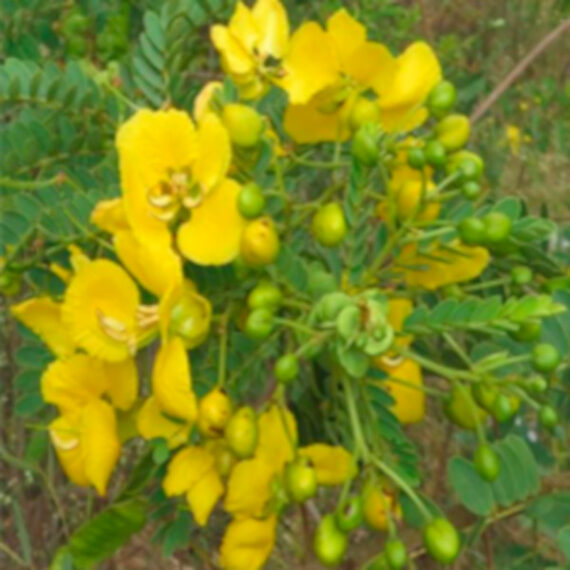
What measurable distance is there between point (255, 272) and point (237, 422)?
94 millimetres

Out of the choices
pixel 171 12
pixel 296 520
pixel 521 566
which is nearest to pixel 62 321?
pixel 171 12

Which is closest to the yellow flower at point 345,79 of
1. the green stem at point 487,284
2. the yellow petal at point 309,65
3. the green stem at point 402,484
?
the yellow petal at point 309,65

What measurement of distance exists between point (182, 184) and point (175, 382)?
129 millimetres

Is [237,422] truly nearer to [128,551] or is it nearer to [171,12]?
[171,12]

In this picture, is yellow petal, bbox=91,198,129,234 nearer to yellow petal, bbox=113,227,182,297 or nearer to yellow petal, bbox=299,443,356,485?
yellow petal, bbox=113,227,182,297

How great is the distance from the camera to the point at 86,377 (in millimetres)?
835

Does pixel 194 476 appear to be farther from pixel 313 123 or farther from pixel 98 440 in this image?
pixel 313 123

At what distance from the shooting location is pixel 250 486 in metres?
0.83

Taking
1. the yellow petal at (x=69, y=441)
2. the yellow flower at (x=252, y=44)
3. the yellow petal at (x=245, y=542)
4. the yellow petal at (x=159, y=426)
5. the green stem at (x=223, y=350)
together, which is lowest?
the yellow petal at (x=245, y=542)

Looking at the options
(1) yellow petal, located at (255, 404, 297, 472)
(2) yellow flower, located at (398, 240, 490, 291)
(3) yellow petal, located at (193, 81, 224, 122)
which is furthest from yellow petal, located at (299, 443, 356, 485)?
(3) yellow petal, located at (193, 81, 224, 122)

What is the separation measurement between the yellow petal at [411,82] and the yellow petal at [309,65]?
0.13 feet

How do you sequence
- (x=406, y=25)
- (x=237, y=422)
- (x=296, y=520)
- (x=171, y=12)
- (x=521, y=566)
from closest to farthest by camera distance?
1. (x=237, y=422)
2. (x=171, y=12)
3. (x=521, y=566)
4. (x=296, y=520)
5. (x=406, y=25)

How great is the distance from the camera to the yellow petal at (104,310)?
0.81 metres

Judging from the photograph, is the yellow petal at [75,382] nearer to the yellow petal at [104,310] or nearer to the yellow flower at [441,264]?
the yellow petal at [104,310]
